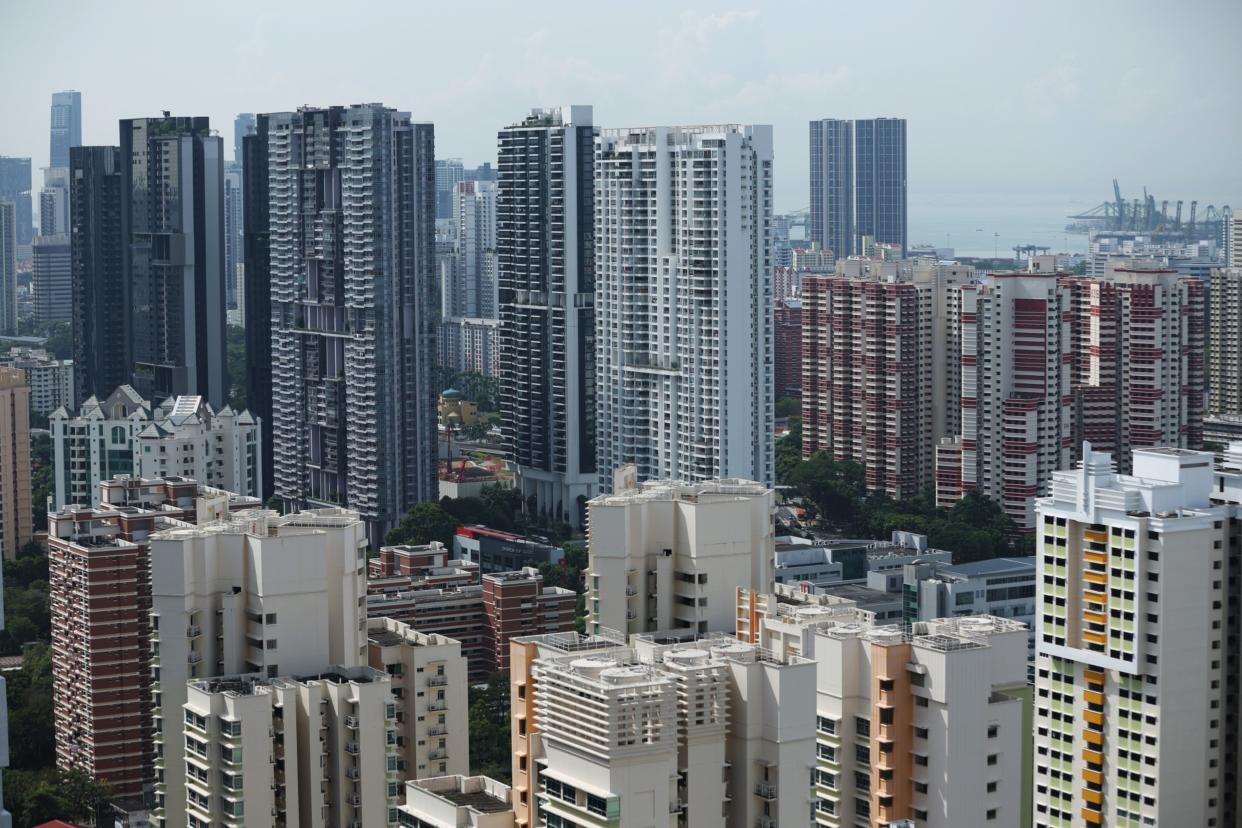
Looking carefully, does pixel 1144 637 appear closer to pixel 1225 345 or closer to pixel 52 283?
pixel 1225 345

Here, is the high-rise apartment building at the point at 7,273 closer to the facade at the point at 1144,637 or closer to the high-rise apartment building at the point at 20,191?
the high-rise apartment building at the point at 20,191

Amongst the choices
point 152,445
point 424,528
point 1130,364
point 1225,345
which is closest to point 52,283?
point 424,528

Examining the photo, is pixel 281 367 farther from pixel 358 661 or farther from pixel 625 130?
pixel 358 661

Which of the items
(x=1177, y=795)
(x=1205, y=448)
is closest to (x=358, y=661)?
(x=1177, y=795)

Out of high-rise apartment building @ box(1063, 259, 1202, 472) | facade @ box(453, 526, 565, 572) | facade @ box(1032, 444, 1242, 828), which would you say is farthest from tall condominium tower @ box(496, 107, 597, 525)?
facade @ box(1032, 444, 1242, 828)

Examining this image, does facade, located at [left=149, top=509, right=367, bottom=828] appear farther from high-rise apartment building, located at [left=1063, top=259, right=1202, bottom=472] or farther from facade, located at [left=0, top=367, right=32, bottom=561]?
high-rise apartment building, located at [left=1063, top=259, right=1202, bottom=472]
